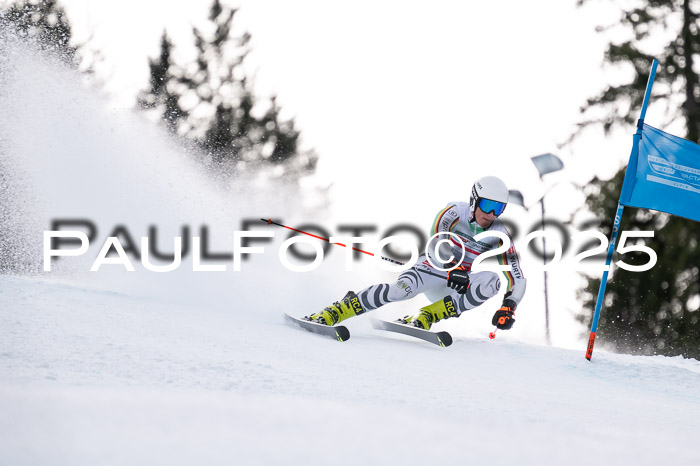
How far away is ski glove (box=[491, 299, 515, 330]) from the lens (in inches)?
230

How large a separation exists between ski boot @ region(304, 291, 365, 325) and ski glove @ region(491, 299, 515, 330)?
1.13m

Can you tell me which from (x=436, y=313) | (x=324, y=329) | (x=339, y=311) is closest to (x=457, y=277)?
(x=436, y=313)

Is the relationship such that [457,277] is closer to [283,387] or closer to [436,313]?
[436,313]

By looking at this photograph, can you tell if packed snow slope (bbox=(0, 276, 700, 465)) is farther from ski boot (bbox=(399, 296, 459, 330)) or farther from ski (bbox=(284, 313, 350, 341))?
ski boot (bbox=(399, 296, 459, 330))

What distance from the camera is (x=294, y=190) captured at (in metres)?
21.8

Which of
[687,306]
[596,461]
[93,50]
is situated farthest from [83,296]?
[93,50]

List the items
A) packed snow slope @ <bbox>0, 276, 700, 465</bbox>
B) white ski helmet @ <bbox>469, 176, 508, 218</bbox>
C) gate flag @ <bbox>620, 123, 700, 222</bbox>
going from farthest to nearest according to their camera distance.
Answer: gate flag @ <bbox>620, 123, 700, 222</bbox>, white ski helmet @ <bbox>469, 176, 508, 218</bbox>, packed snow slope @ <bbox>0, 276, 700, 465</bbox>

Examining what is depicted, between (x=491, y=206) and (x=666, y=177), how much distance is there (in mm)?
1851

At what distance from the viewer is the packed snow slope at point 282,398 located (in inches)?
89.5

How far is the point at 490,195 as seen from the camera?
5809mm

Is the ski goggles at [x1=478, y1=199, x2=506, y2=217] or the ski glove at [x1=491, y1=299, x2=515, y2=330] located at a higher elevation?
the ski goggles at [x1=478, y1=199, x2=506, y2=217]
